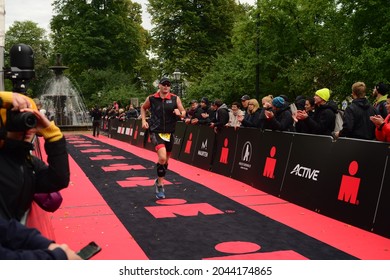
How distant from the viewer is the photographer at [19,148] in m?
2.51

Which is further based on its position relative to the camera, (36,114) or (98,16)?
(98,16)

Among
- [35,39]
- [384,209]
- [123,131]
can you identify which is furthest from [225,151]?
[35,39]

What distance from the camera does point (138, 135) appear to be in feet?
71.5

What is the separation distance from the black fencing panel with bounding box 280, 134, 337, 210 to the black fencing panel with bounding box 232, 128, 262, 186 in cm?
124

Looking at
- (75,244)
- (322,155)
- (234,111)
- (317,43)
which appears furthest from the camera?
(317,43)

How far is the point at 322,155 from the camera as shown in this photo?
7305mm

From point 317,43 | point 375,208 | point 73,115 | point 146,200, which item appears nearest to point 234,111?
point 146,200

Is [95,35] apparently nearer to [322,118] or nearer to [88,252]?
[322,118]

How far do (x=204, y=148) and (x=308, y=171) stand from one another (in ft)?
17.6

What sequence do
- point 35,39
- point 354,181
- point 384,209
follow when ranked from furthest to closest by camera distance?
point 35,39, point 354,181, point 384,209

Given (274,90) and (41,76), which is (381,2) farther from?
(41,76)

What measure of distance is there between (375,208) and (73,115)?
36.7 m

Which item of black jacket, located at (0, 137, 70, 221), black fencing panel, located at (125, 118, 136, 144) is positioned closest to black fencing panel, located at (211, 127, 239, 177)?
black jacket, located at (0, 137, 70, 221)

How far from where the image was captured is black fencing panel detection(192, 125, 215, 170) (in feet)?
40.2
